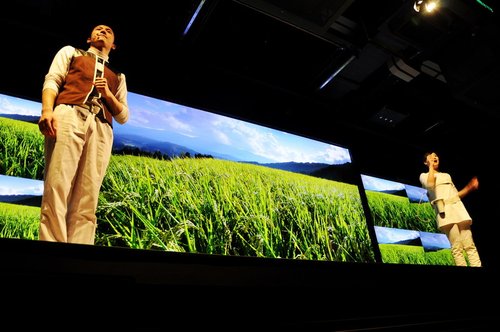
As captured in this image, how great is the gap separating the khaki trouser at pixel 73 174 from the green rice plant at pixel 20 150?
1.13ft

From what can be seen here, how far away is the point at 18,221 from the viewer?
175cm

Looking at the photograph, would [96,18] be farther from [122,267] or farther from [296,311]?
[296,311]

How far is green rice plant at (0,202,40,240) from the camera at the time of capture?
1707mm

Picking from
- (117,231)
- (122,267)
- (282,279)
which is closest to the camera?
(122,267)

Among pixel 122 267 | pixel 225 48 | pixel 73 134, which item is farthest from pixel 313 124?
pixel 122 267

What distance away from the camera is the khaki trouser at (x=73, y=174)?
150 cm

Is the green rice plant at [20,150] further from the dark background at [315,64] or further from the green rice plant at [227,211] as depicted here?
the green rice plant at [227,211]

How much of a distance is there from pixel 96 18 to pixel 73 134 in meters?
1.30

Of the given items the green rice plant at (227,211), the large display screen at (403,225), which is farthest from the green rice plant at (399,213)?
the green rice plant at (227,211)

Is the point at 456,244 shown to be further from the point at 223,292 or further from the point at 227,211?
the point at 223,292

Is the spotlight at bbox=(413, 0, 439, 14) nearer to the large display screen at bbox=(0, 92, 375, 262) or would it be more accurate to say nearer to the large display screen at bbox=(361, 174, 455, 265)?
the large display screen at bbox=(0, 92, 375, 262)

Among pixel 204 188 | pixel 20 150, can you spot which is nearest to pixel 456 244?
pixel 204 188

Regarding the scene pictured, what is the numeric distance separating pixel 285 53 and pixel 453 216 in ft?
7.13

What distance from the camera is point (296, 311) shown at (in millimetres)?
1627
